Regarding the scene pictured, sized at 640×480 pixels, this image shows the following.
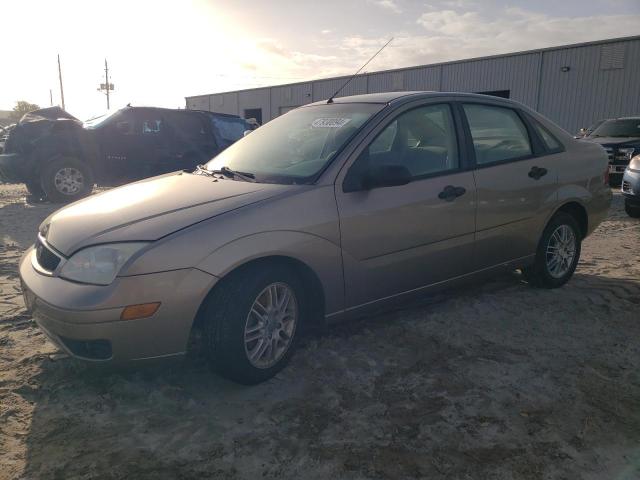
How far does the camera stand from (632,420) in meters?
2.54

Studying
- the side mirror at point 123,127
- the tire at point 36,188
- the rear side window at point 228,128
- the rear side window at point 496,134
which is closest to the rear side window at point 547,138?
the rear side window at point 496,134

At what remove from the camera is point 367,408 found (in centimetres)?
265

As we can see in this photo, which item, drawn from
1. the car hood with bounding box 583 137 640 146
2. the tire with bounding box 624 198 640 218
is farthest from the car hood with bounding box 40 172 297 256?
the car hood with bounding box 583 137 640 146

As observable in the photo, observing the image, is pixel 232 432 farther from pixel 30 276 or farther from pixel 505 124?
pixel 505 124

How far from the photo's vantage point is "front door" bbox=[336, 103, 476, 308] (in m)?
3.10

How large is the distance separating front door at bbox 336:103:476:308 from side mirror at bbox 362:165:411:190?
0.07ft

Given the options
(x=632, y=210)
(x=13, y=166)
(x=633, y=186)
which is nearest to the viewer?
(x=633, y=186)

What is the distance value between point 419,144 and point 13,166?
7899 millimetres

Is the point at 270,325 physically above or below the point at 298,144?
below

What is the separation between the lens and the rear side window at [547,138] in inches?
170

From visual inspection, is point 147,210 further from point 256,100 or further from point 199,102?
point 199,102

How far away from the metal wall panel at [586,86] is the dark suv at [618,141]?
775 cm

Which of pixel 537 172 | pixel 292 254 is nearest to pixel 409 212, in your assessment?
pixel 292 254

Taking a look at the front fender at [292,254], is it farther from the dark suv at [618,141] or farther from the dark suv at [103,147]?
the dark suv at [618,141]
